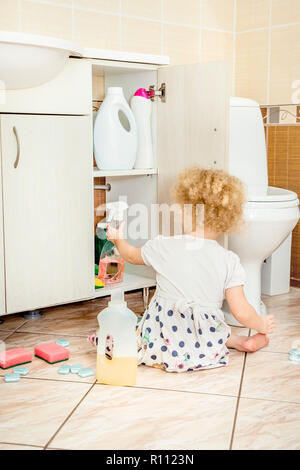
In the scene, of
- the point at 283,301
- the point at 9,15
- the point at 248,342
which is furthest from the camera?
the point at 283,301

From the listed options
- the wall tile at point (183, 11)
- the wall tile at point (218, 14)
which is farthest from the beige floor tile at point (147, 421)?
the wall tile at point (218, 14)

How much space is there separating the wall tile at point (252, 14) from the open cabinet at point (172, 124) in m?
0.88

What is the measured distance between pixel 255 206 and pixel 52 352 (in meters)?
0.85

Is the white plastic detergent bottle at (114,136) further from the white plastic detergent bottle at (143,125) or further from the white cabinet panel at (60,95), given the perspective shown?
the white cabinet panel at (60,95)

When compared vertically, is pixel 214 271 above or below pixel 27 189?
below

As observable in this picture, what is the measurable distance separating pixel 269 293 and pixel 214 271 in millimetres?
911

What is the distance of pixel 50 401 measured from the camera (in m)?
1.45

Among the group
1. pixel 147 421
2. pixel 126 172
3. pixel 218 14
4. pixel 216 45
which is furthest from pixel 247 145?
pixel 147 421

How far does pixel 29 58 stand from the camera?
1629mm

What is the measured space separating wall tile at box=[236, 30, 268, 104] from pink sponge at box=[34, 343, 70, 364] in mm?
1641

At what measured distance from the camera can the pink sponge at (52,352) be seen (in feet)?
5.56

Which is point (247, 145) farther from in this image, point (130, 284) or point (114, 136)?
point (130, 284)

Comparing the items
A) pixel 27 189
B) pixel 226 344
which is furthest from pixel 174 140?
pixel 226 344
